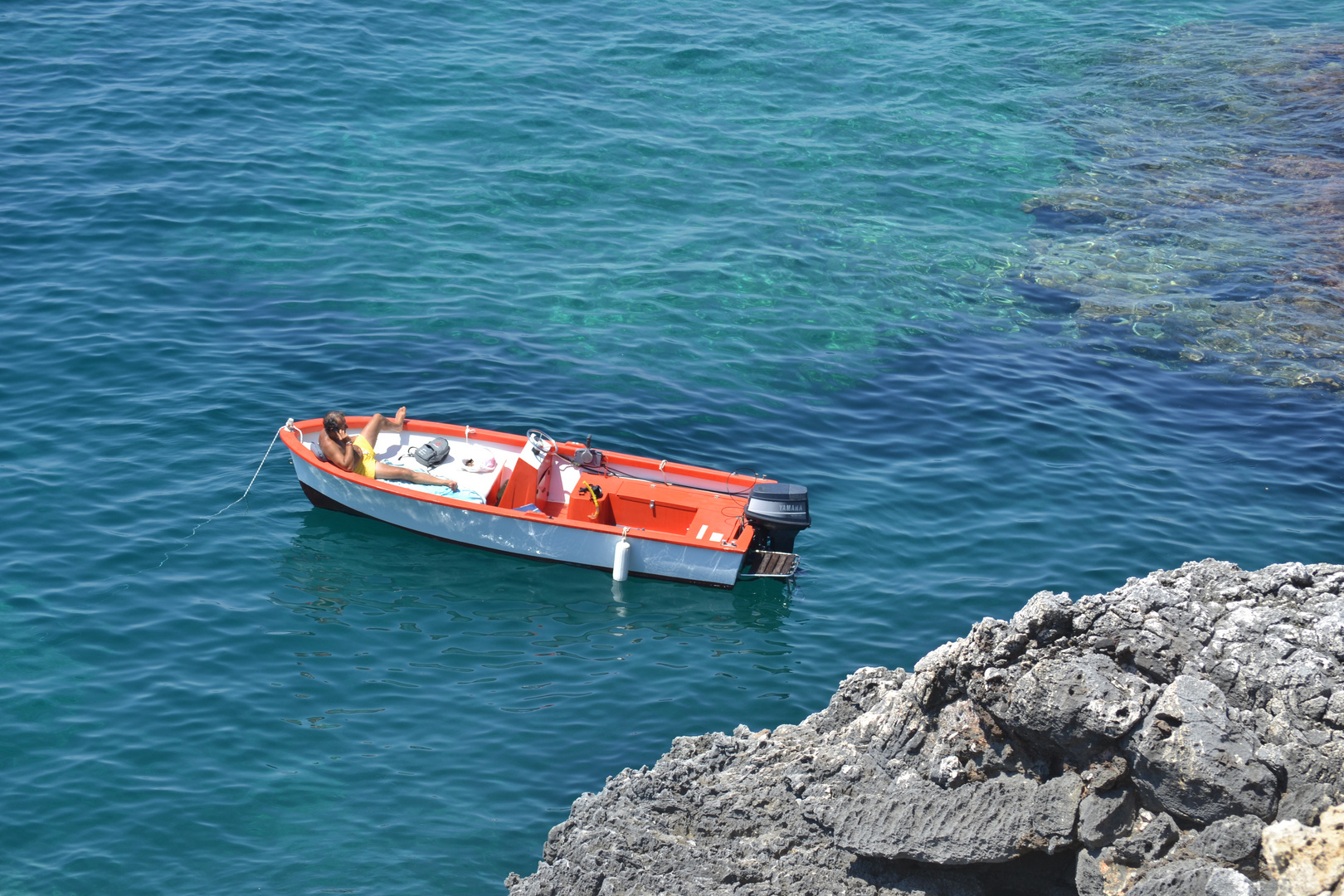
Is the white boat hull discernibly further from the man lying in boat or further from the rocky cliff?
the rocky cliff

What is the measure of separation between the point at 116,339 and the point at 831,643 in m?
11.6

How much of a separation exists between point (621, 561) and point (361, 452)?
3.62 m

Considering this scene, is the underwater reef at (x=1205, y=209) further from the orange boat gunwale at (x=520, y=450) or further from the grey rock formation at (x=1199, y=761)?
the grey rock formation at (x=1199, y=761)

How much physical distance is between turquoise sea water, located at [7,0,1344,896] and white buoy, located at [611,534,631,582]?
0.26m

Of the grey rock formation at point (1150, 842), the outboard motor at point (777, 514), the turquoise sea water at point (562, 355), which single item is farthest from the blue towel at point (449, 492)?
the grey rock formation at point (1150, 842)

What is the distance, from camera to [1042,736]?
7.75 meters

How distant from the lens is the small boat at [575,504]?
13953mm

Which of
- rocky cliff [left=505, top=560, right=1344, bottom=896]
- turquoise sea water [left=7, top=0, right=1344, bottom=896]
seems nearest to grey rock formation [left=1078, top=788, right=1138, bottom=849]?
rocky cliff [left=505, top=560, right=1344, bottom=896]

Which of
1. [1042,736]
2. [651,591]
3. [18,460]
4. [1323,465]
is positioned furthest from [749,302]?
[1042,736]

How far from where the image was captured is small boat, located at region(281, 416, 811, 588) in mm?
13953

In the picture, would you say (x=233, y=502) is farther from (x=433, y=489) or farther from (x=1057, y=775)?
(x=1057, y=775)

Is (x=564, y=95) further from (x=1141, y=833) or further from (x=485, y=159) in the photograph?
(x=1141, y=833)

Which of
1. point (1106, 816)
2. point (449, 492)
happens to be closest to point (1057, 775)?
point (1106, 816)

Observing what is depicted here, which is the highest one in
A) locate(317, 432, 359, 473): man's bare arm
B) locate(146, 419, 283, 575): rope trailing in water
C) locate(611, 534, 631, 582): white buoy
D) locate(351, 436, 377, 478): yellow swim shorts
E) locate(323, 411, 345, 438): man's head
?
locate(323, 411, 345, 438): man's head
